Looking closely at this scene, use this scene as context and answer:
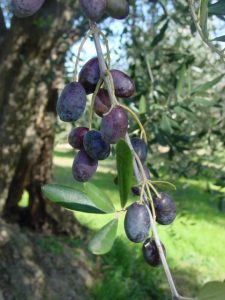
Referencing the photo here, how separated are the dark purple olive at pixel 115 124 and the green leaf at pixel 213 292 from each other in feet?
0.71

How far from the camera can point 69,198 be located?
798mm

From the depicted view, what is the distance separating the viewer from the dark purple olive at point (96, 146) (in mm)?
748

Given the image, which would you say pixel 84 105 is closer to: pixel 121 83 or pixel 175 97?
pixel 121 83

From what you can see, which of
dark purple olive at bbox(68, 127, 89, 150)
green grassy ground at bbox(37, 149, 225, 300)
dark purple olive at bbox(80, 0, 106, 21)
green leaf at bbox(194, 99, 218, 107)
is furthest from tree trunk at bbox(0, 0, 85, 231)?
dark purple olive at bbox(80, 0, 106, 21)

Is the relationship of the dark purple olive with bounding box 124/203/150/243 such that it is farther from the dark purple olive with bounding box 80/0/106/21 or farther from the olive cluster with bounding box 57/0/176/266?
the dark purple olive with bounding box 80/0/106/21

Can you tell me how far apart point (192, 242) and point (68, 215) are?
177 centimetres

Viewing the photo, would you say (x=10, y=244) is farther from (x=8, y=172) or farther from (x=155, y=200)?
(x=155, y=200)

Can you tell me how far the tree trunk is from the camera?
386 centimetres

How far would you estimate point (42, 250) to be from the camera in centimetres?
441

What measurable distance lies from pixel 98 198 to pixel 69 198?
2.4 inches

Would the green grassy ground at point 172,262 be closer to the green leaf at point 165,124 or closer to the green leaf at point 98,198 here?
the green leaf at point 165,124

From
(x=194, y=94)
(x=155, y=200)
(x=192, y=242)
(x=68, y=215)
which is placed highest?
(x=155, y=200)

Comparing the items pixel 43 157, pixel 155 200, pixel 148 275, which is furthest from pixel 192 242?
pixel 155 200

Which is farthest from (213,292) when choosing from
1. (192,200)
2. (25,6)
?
(192,200)
